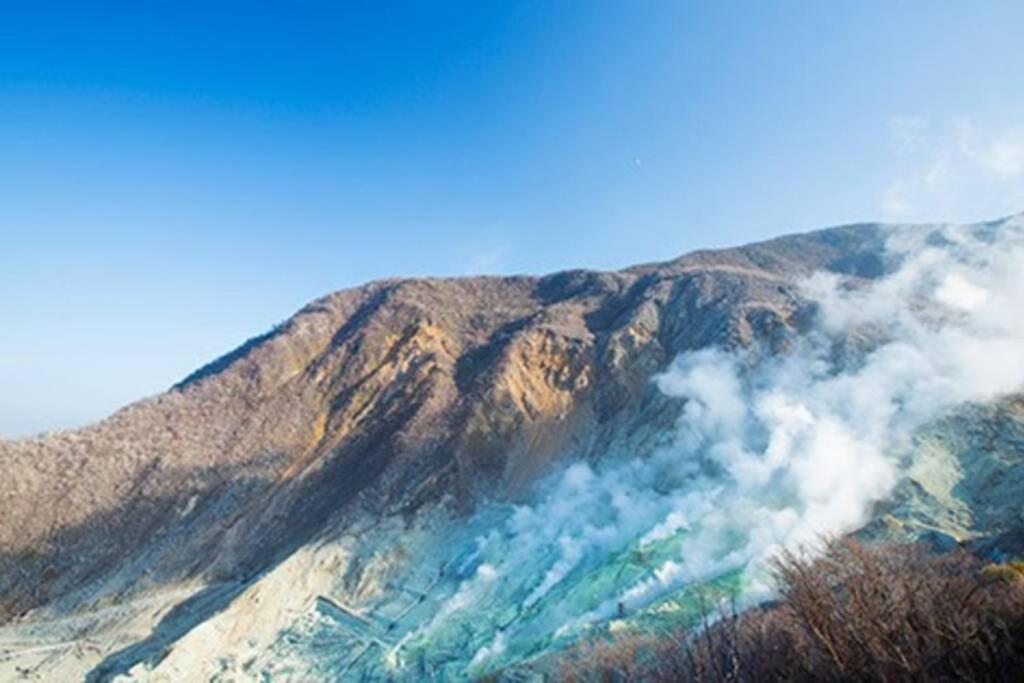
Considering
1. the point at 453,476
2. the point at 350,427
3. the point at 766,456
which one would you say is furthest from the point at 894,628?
the point at 350,427

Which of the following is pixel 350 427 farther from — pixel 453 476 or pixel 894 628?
pixel 894 628

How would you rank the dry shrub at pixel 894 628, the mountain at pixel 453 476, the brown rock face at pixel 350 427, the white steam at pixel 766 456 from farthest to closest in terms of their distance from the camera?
the brown rock face at pixel 350 427
the mountain at pixel 453 476
the white steam at pixel 766 456
the dry shrub at pixel 894 628

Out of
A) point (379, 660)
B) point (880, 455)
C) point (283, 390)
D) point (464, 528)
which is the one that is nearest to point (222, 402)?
point (283, 390)

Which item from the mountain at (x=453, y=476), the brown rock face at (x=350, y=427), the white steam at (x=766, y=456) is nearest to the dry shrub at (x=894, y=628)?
the mountain at (x=453, y=476)

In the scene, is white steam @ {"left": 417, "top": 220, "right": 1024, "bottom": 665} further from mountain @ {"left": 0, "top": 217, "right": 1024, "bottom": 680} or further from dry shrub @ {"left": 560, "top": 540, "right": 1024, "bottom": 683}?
dry shrub @ {"left": 560, "top": 540, "right": 1024, "bottom": 683}

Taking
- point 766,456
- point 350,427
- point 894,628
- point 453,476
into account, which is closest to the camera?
point 894,628

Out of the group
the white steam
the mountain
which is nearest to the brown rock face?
the mountain

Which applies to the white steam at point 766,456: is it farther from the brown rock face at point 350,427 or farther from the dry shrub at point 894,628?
the dry shrub at point 894,628
